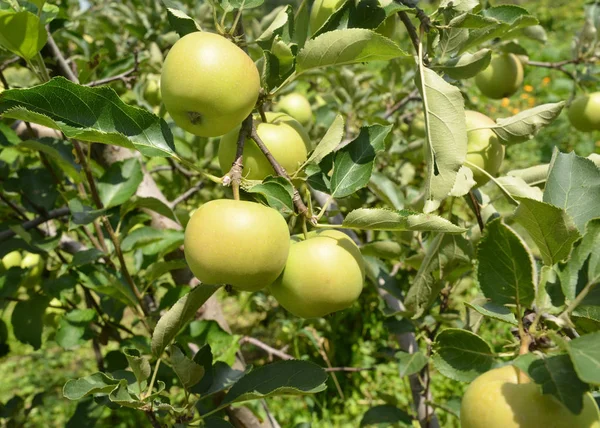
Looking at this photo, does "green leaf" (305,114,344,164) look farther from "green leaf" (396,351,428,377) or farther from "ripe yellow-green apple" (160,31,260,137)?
"green leaf" (396,351,428,377)

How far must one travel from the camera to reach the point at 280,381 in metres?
0.82

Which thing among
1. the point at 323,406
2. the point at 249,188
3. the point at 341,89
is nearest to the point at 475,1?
the point at 249,188

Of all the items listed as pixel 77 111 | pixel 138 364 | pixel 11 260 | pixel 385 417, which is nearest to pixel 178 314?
pixel 138 364

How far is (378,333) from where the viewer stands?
105 inches

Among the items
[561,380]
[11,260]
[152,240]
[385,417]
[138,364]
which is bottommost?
[385,417]

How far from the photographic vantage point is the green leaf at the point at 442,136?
70 cm

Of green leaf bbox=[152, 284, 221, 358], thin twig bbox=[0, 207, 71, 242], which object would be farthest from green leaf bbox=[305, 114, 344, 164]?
thin twig bbox=[0, 207, 71, 242]

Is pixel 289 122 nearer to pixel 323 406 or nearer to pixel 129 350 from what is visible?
pixel 129 350

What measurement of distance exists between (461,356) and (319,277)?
21cm

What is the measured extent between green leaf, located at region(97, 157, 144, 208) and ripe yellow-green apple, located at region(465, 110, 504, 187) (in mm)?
724

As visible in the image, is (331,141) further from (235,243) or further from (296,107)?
(296,107)

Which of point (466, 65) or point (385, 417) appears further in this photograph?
point (385, 417)

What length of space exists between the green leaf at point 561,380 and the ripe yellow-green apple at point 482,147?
0.48m

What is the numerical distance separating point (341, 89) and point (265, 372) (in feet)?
4.93
